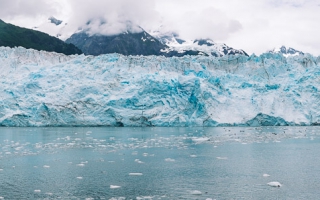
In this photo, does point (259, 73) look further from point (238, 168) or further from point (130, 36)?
point (130, 36)

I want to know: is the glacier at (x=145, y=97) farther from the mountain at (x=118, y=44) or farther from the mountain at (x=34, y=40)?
the mountain at (x=118, y=44)

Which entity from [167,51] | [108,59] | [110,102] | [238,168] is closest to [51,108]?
[110,102]

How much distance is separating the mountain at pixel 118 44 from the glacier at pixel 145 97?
5882 cm

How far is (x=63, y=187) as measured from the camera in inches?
306

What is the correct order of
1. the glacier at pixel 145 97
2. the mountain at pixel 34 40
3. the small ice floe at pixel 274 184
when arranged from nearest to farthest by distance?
the small ice floe at pixel 274 184
the glacier at pixel 145 97
the mountain at pixel 34 40

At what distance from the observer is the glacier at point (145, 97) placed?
2997 cm

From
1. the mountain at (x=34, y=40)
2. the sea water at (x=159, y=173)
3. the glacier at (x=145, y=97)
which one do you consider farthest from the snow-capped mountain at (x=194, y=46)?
the sea water at (x=159, y=173)

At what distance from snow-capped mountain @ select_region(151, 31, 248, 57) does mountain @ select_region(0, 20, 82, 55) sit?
27.6 m

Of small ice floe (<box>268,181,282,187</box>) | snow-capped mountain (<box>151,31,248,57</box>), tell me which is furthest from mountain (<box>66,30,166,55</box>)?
small ice floe (<box>268,181,282,187</box>)

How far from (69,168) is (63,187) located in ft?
7.83

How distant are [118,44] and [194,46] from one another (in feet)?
60.7

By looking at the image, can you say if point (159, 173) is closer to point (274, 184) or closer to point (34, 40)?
point (274, 184)

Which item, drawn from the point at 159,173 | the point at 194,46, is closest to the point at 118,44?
the point at 194,46

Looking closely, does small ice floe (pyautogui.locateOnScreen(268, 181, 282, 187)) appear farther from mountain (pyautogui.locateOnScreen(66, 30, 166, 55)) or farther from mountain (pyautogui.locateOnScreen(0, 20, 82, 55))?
mountain (pyautogui.locateOnScreen(66, 30, 166, 55))
